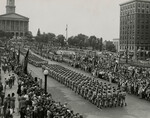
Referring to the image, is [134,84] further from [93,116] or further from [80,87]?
[93,116]

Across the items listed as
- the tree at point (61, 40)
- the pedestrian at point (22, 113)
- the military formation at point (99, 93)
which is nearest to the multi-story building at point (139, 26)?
the tree at point (61, 40)

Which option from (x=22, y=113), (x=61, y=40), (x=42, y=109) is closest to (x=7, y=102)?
(x=22, y=113)

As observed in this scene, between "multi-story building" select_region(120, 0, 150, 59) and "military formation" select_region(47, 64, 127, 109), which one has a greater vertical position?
"multi-story building" select_region(120, 0, 150, 59)

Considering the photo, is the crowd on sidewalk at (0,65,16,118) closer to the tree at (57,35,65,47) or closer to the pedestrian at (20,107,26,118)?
the pedestrian at (20,107,26,118)

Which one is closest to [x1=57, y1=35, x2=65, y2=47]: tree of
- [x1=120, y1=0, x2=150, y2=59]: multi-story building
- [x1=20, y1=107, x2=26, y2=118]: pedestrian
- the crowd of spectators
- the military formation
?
[x1=120, y1=0, x2=150, y2=59]: multi-story building

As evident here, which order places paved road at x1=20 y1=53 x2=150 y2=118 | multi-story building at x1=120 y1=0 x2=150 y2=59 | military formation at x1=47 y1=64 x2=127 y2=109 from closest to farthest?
1. paved road at x1=20 y1=53 x2=150 y2=118
2. military formation at x1=47 y1=64 x2=127 y2=109
3. multi-story building at x1=120 y1=0 x2=150 y2=59

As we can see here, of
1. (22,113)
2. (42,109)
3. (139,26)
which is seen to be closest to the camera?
(42,109)

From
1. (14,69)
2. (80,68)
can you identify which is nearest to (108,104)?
(14,69)

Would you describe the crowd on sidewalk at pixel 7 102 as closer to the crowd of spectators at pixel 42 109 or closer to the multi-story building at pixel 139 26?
the crowd of spectators at pixel 42 109

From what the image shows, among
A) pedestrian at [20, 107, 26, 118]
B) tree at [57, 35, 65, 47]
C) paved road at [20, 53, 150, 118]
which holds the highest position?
tree at [57, 35, 65, 47]

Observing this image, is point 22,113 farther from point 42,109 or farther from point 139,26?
point 139,26

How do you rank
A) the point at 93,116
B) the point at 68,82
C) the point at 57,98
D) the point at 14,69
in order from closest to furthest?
the point at 93,116
the point at 57,98
the point at 68,82
the point at 14,69
